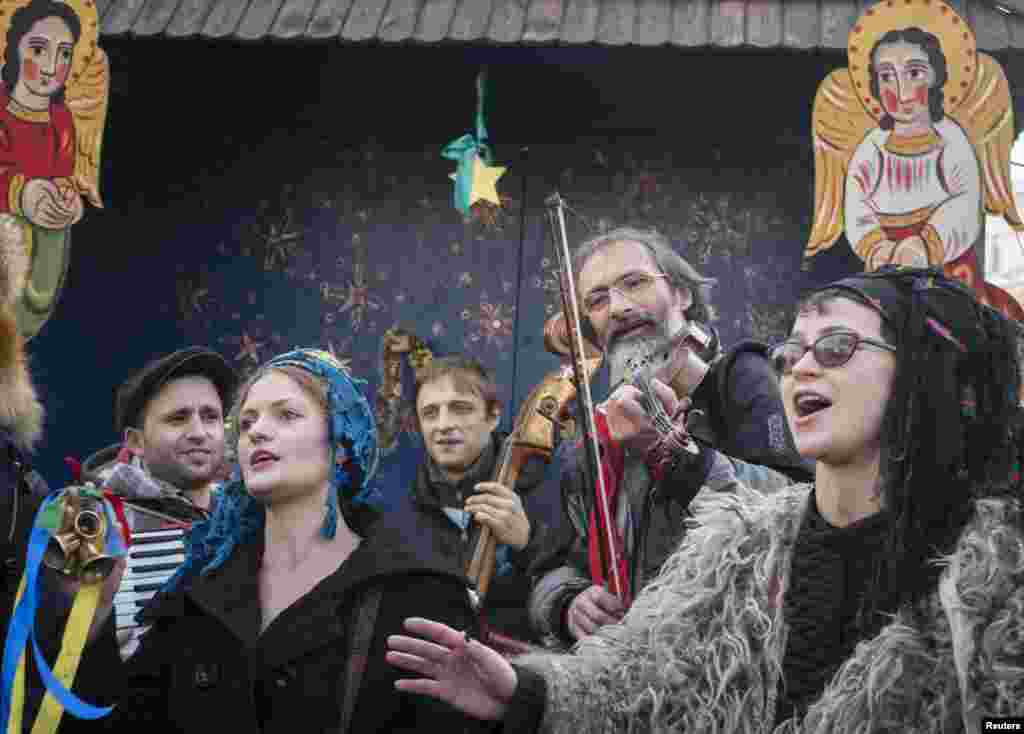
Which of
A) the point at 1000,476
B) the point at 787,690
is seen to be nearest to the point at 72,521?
the point at 787,690

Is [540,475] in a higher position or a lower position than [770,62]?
lower

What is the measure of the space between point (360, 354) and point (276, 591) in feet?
12.3

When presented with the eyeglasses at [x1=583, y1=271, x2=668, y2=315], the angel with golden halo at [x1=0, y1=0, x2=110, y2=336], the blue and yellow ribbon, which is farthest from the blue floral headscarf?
the angel with golden halo at [x1=0, y1=0, x2=110, y2=336]

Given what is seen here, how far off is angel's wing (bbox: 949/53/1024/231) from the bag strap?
3.26m

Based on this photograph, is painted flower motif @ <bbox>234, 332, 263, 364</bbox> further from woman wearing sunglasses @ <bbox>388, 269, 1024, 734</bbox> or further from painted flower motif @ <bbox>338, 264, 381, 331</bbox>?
woman wearing sunglasses @ <bbox>388, 269, 1024, 734</bbox>

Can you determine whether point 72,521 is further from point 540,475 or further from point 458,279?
point 458,279

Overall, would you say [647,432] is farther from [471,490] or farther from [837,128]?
[837,128]

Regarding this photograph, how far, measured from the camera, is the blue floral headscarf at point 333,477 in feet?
10.9

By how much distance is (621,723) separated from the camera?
2764 mm

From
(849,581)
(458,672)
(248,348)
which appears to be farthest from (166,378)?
(849,581)

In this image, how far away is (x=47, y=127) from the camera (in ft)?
18.7

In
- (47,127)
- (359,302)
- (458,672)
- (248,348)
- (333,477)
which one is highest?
(47,127)

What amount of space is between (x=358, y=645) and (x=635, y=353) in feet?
5.16

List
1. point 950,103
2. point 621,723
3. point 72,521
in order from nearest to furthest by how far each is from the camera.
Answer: point 621,723 < point 72,521 < point 950,103
